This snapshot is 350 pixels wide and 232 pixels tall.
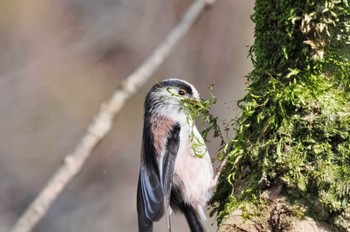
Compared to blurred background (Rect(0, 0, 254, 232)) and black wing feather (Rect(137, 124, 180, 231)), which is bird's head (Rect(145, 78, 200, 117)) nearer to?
black wing feather (Rect(137, 124, 180, 231))

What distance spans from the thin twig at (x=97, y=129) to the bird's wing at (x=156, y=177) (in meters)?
1.78

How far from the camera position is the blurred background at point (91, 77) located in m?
5.61

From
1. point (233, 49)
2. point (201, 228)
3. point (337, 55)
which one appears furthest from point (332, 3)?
point (233, 49)

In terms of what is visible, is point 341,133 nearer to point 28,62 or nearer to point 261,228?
point 261,228

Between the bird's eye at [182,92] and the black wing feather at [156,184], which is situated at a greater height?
the bird's eye at [182,92]

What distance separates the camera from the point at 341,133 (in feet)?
9.04

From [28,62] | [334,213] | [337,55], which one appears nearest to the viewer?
[334,213]

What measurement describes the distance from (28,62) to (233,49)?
1444 millimetres

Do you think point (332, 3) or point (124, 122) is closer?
point (332, 3)

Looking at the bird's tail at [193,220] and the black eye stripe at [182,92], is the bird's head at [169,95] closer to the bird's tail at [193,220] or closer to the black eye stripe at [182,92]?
the black eye stripe at [182,92]

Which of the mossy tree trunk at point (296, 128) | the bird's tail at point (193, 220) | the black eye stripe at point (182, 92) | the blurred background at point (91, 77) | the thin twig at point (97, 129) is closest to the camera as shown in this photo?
the thin twig at point (97, 129)

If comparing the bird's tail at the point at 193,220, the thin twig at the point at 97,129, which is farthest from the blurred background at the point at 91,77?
the thin twig at the point at 97,129

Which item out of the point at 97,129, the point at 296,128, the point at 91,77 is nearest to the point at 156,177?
the point at 296,128

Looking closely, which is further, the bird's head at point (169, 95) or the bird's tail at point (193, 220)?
the bird's head at point (169, 95)
